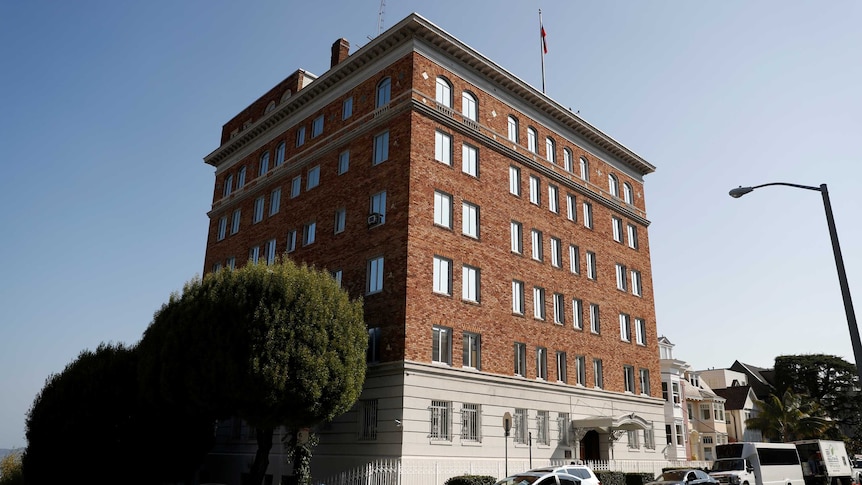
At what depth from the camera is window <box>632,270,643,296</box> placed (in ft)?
136

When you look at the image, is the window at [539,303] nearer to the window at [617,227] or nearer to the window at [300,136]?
the window at [617,227]

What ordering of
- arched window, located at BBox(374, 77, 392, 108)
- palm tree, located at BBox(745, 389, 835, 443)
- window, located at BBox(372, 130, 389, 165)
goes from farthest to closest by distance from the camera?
palm tree, located at BBox(745, 389, 835, 443)
arched window, located at BBox(374, 77, 392, 108)
window, located at BBox(372, 130, 389, 165)

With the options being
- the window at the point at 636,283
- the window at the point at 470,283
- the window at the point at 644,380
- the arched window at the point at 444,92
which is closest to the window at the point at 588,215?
the window at the point at 636,283

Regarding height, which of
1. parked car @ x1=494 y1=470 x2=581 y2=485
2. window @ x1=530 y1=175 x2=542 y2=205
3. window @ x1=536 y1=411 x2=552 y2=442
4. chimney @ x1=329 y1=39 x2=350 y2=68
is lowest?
parked car @ x1=494 y1=470 x2=581 y2=485

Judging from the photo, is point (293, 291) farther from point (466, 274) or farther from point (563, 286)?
point (563, 286)

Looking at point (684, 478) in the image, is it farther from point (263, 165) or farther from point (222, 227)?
point (222, 227)

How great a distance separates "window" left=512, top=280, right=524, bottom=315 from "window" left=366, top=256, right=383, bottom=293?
24.1 feet

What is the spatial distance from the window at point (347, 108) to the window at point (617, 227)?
18.6m

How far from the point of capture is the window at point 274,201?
126ft

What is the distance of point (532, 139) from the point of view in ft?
120

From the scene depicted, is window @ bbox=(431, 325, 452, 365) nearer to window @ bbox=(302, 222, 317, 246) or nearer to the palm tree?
window @ bbox=(302, 222, 317, 246)

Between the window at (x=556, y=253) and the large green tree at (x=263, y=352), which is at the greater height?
the window at (x=556, y=253)

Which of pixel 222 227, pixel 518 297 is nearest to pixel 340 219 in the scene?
pixel 518 297

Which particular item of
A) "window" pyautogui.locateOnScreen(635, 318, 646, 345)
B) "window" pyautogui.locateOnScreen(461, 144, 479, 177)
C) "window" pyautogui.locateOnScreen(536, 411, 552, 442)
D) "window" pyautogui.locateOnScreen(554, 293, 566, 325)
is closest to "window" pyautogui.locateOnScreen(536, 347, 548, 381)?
"window" pyautogui.locateOnScreen(536, 411, 552, 442)
